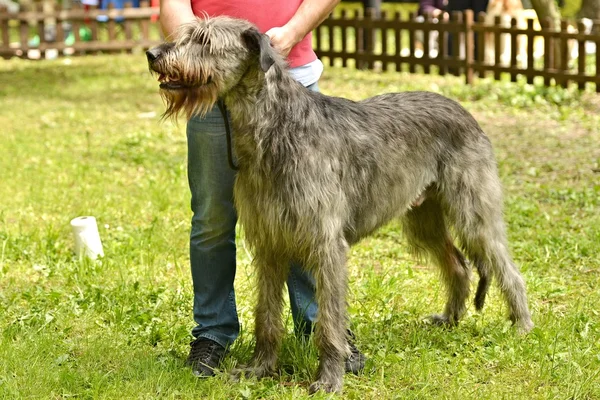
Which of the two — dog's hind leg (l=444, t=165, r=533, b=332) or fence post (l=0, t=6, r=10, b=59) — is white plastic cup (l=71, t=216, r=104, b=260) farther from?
fence post (l=0, t=6, r=10, b=59)

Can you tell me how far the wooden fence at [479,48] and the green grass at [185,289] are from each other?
1736 mm

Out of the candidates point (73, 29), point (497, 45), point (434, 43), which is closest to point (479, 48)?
point (497, 45)

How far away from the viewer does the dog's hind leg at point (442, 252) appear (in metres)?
5.80

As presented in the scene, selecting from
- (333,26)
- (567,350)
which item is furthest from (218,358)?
(333,26)

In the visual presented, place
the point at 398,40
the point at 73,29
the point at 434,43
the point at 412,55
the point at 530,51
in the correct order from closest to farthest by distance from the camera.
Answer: the point at 530,51, the point at 412,55, the point at 398,40, the point at 434,43, the point at 73,29

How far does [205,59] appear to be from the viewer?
4301 millimetres

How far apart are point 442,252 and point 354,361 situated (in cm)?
Answer: 119

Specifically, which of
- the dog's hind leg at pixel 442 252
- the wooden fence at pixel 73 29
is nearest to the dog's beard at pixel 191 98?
the dog's hind leg at pixel 442 252

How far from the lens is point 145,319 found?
5785 millimetres

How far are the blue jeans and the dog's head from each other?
39 centimetres

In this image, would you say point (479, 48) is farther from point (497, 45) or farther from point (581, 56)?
point (581, 56)

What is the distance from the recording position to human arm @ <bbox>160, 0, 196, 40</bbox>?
15.4ft

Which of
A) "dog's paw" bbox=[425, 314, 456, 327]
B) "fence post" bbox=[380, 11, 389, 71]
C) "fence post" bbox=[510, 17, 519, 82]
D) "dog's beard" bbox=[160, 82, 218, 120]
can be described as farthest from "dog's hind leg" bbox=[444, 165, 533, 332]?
"fence post" bbox=[380, 11, 389, 71]

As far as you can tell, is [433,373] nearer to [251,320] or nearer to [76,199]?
[251,320]
